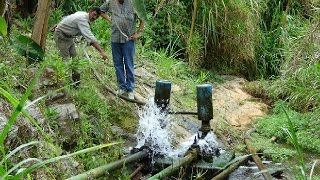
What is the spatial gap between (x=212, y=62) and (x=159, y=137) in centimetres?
529

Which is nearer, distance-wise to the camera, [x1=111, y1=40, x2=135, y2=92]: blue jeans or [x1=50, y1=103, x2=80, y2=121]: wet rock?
[x1=50, y1=103, x2=80, y2=121]: wet rock

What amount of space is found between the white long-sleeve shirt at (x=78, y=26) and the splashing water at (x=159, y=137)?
1.10 metres

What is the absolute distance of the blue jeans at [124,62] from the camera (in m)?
6.59

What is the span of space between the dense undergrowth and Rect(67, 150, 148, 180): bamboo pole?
21 cm

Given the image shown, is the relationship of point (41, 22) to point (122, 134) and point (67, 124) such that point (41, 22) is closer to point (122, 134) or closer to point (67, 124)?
point (67, 124)

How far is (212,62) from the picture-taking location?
36.1ft

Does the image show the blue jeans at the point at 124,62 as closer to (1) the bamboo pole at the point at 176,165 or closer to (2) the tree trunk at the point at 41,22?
(2) the tree trunk at the point at 41,22

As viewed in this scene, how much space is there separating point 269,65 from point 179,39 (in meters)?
2.05

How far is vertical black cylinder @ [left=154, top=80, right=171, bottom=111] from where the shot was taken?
19.4 feet

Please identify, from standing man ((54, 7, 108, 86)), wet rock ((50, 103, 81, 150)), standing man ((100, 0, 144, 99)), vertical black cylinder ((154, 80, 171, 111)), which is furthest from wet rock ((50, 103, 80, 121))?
standing man ((100, 0, 144, 99))

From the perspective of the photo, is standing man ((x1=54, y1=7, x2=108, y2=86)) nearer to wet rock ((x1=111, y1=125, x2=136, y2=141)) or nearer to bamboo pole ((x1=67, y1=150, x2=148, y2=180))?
wet rock ((x1=111, y1=125, x2=136, y2=141))

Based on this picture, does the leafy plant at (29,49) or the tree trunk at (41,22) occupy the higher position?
the tree trunk at (41,22)

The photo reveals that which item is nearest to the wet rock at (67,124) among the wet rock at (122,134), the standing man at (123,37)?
the wet rock at (122,134)

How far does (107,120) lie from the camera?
6.24m
